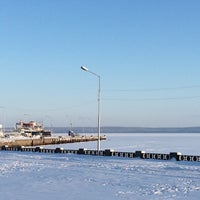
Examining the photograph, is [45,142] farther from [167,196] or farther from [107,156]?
[167,196]

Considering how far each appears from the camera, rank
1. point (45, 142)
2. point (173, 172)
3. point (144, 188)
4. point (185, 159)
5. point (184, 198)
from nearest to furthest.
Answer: point (184, 198) < point (144, 188) < point (173, 172) < point (185, 159) < point (45, 142)

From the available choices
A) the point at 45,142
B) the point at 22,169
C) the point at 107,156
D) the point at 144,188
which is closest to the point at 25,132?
the point at 45,142

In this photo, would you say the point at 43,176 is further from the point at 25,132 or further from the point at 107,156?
the point at 25,132

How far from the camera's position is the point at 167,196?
16781 millimetres

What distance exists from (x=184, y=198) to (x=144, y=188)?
2.80m

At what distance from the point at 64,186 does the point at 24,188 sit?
79.6 inches

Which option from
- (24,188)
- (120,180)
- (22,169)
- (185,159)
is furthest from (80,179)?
(185,159)

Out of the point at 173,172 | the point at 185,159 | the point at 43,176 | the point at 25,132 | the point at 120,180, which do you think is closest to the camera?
the point at 120,180

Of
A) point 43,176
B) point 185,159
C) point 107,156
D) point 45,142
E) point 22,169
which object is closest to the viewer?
point 43,176

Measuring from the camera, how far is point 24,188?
19078 mm

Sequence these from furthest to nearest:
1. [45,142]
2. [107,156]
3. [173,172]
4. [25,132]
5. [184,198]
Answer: [25,132] < [45,142] < [107,156] < [173,172] < [184,198]

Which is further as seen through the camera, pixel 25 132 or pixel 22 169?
pixel 25 132

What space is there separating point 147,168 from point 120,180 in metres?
6.25

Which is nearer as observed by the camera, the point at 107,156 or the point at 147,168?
the point at 147,168
